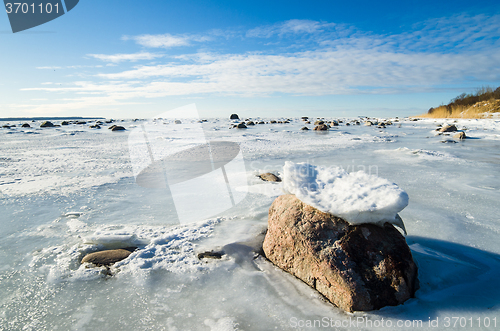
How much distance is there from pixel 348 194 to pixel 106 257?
207cm

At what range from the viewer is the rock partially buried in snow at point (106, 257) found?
6.94ft

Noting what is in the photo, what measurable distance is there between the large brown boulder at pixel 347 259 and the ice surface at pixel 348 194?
0.25 feet

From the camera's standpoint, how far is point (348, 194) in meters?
1.98

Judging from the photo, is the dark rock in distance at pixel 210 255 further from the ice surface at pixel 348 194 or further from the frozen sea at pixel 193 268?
the ice surface at pixel 348 194

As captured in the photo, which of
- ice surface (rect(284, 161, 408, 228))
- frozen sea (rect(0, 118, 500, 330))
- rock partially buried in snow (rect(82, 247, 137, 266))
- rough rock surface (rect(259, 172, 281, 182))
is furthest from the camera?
rough rock surface (rect(259, 172, 281, 182))

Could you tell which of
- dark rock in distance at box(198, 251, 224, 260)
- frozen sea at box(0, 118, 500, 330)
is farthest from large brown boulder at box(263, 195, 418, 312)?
dark rock in distance at box(198, 251, 224, 260)

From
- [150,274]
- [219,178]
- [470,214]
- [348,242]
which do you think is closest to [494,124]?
[470,214]

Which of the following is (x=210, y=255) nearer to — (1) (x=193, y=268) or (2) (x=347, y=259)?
(1) (x=193, y=268)

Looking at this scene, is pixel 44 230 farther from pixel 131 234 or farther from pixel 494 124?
pixel 494 124

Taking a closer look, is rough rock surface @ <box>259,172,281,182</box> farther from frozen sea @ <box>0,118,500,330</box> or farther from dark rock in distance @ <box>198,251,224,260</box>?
dark rock in distance @ <box>198,251,224,260</box>

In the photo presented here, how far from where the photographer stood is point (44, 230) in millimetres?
2730

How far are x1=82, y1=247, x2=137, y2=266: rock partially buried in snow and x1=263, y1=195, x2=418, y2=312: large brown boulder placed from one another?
1347 mm

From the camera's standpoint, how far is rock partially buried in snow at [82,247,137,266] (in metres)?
2.12

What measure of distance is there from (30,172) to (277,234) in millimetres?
5651
